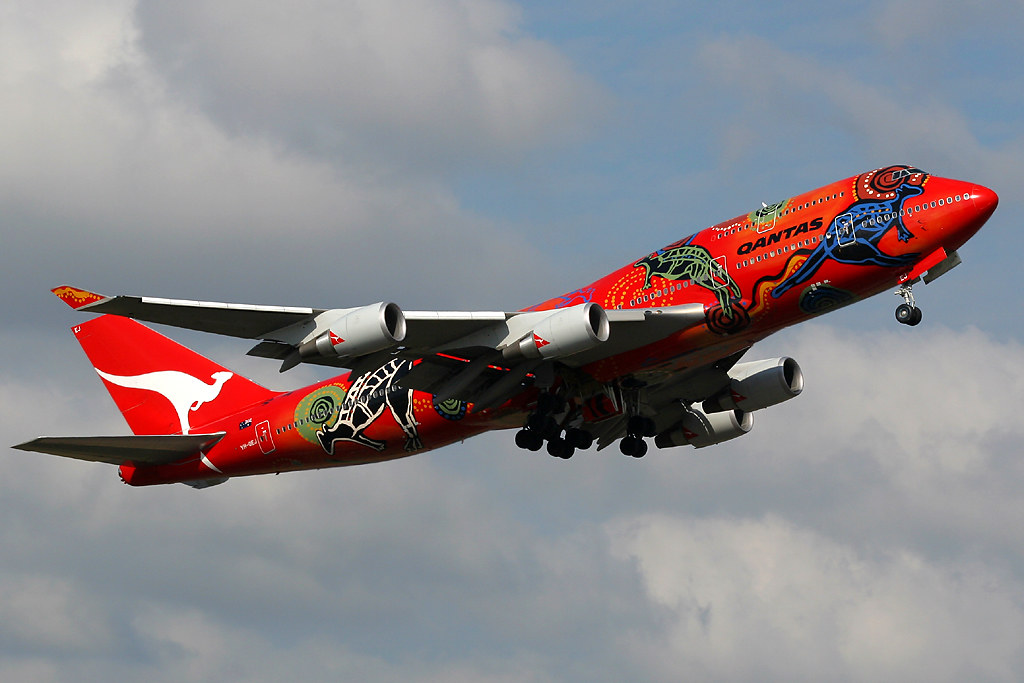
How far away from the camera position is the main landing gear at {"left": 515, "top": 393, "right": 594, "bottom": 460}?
39062 mm

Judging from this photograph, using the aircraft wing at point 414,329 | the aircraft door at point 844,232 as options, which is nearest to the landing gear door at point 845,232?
the aircraft door at point 844,232

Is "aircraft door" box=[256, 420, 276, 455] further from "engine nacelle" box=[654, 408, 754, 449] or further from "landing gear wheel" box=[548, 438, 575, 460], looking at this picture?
"engine nacelle" box=[654, 408, 754, 449]

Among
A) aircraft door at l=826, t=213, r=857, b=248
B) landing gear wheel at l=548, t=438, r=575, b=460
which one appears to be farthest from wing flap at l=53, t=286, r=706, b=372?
A: aircraft door at l=826, t=213, r=857, b=248

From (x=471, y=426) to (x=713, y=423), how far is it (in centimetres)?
937

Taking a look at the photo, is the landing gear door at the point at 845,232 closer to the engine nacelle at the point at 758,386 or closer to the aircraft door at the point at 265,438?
the engine nacelle at the point at 758,386

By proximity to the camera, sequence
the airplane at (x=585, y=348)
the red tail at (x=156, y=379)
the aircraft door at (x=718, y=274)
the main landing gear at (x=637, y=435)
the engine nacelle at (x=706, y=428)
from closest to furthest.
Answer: the airplane at (x=585, y=348)
the aircraft door at (x=718, y=274)
the main landing gear at (x=637, y=435)
the engine nacelle at (x=706, y=428)
the red tail at (x=156, y=379)

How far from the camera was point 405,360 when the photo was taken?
38125 mm

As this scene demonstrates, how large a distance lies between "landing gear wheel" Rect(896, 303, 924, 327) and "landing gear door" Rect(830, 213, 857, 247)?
2.33 metres

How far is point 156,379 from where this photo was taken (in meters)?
48.6

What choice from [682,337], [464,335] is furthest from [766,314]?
[464,335]

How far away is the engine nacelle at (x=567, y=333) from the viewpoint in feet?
112

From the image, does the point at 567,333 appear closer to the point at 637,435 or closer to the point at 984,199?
the point at 637,435

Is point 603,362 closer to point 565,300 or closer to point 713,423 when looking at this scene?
point 565,300

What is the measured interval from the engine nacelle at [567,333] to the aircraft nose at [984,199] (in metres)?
10.1
